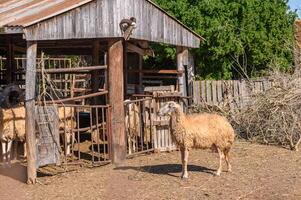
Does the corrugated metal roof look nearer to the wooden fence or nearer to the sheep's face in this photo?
the sheep's face

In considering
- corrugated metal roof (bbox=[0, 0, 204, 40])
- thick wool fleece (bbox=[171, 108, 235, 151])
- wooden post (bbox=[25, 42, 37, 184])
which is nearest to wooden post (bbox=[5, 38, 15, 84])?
corrugated metal roof (bbox=[0, 0, 204, 40])

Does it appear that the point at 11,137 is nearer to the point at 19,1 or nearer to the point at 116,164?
the point at 116,164

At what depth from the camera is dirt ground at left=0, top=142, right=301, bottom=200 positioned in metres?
10.5

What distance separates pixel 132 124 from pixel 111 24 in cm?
330

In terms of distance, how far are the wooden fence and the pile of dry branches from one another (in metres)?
0.92

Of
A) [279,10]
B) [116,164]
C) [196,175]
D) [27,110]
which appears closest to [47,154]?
[27,110]

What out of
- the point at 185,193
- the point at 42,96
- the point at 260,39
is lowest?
the point at 185,193

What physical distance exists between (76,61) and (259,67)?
32.7 feet

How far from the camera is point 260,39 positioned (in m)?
23.5

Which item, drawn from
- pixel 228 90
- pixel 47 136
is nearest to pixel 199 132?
pixel 47 136

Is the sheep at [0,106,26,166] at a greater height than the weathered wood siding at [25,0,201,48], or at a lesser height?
lesser

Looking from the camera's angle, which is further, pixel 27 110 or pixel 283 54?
pixel 283 54

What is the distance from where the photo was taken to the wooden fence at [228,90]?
18.6 meters

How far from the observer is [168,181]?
1148 cm
